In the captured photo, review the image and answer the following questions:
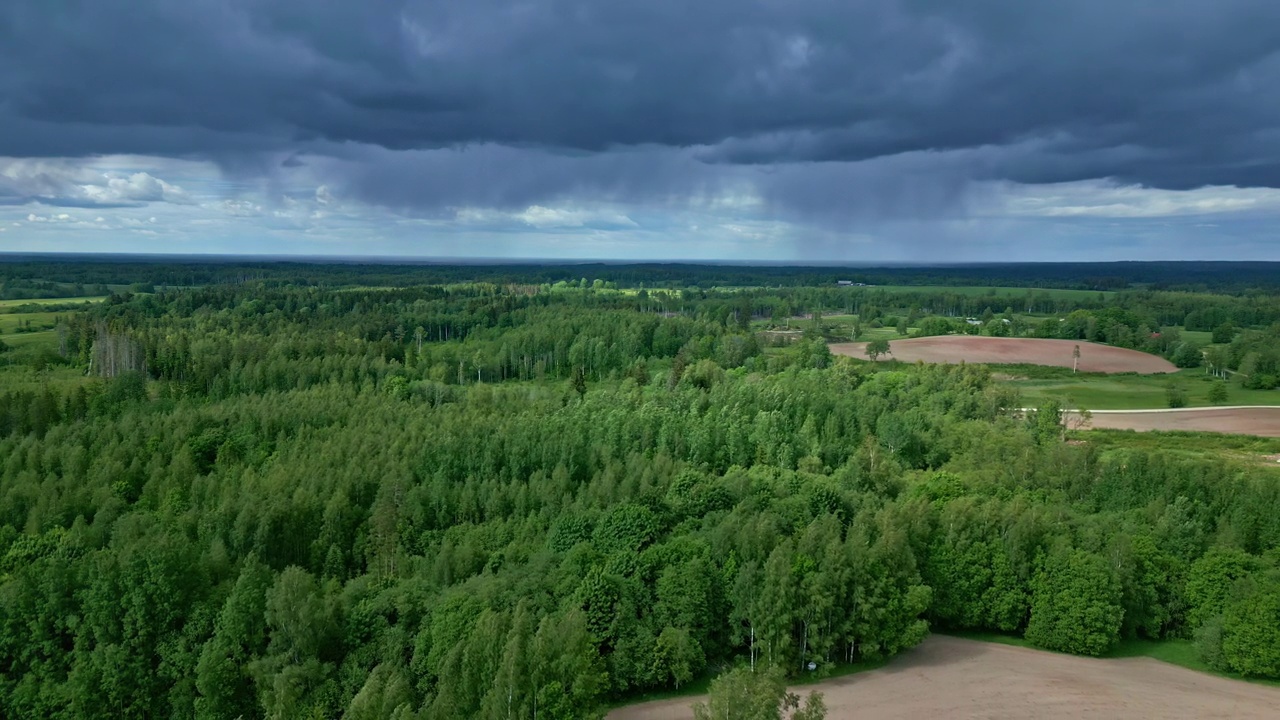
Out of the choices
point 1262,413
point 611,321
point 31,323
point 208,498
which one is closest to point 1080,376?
point 1262,413

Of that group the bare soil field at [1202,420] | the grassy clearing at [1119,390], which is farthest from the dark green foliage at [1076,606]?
the grassy clearing at [1119,390]

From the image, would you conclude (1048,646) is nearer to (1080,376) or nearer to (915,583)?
(915,583)

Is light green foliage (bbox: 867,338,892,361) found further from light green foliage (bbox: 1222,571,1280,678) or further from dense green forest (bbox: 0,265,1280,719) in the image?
light green foliage (bbox: 1222,571,1280,678)

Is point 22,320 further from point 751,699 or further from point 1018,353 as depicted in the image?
point 1018,353

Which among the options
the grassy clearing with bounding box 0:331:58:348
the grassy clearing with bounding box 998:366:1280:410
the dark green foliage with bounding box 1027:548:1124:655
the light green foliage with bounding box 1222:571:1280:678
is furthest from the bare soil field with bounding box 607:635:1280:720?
the grassy clearing with bounding box 0:331:58:348

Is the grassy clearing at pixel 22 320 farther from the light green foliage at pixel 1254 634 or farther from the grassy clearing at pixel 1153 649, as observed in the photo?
the light green foliage at pixel 1254 634

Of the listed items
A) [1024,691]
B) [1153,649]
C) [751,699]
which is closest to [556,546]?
[751,699]

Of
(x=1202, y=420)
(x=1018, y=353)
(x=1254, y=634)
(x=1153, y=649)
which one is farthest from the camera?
(x=1018, y=353)
